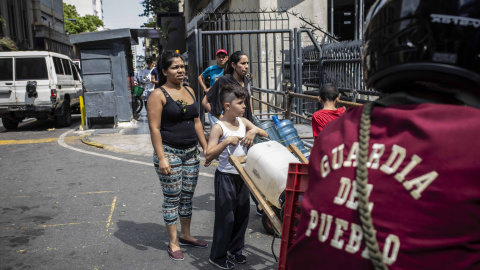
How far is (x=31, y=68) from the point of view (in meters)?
13.4

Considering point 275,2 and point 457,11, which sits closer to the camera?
point 457,11

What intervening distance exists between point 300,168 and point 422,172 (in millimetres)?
1058

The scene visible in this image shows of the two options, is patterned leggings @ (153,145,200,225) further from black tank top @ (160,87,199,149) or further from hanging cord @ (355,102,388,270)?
hanging cord @ (355,102,388,270)

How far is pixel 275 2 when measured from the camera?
43.6 feet

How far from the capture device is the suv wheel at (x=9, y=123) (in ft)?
45.7

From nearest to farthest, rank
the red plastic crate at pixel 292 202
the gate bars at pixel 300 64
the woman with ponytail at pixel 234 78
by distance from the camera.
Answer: the red plastic crate at pixel 292 202 → the woman with ponytail at pixel 234 78 → the gate bars at pixel 300 64

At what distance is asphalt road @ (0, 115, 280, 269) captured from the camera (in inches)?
170

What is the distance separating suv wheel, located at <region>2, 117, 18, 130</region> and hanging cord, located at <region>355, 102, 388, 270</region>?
14.6 meters

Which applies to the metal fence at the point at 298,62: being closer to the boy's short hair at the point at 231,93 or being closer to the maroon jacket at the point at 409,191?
the boy's short hair at the point at 231,93

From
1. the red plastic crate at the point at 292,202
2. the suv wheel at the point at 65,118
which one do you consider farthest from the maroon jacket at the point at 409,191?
the suv wheel at the point at 65,118

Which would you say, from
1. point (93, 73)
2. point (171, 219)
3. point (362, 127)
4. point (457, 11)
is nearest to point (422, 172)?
point (362, 127)

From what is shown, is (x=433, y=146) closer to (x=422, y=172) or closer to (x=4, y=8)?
(x=422, y=172)

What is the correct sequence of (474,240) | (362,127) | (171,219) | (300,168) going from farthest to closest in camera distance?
1. (171,219)
2. (300,168)
3. (362,127)
4. (474,240)

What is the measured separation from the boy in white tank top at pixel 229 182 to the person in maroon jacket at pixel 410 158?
7.98 ft
